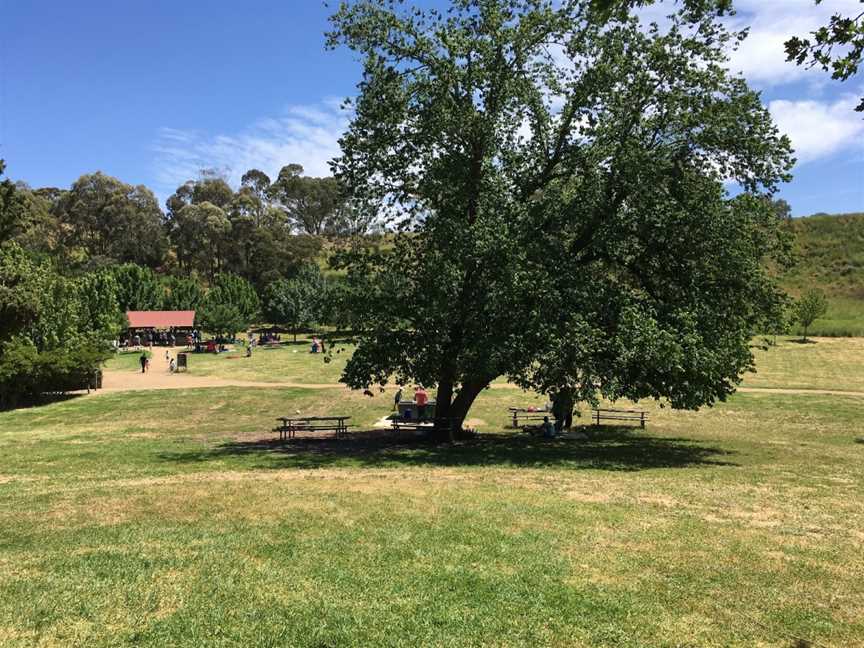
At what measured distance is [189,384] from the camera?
37.5 m

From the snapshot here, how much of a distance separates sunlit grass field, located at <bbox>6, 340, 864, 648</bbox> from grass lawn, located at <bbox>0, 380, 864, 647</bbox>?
33mm

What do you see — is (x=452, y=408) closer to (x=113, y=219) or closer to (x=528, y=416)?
(x=528, y=416)

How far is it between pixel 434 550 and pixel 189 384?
109ft

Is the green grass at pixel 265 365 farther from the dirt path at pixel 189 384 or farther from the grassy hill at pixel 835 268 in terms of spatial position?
the grassy hill at pixel 835 268

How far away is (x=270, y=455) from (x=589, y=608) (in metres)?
13.1

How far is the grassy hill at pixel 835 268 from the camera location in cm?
6763

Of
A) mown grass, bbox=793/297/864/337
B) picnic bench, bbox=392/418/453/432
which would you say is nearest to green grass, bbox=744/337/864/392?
mown grass, bbox=793/297/864/337

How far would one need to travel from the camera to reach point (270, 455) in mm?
17562

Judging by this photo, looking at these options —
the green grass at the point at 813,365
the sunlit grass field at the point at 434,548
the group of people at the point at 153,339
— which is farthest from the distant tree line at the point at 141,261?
the green grass at the point at 813,365

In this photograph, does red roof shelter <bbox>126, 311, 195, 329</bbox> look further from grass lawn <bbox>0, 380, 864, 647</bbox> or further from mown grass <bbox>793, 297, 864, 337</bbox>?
mown grass <bbox>793, 297, 864, 337</bbox>

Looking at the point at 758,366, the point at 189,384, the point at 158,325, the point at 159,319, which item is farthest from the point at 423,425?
the point at 159,319

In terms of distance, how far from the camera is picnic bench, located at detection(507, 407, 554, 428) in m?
24.9

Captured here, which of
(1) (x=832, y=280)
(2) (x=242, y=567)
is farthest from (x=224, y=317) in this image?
(1) (x=832, y=280)

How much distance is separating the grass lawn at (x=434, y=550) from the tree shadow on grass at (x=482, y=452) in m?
0.20
